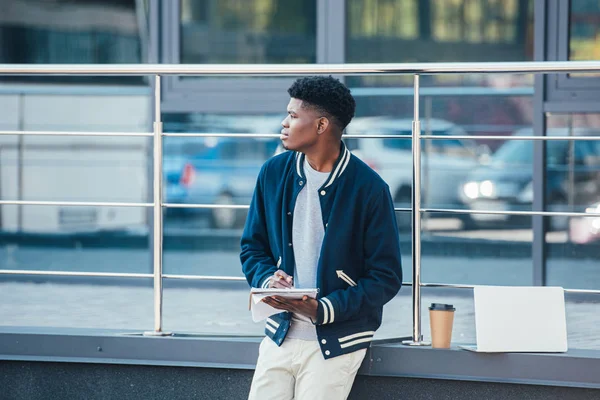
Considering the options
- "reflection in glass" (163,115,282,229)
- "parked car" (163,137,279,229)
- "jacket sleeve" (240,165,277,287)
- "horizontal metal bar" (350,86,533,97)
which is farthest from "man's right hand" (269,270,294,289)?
"parked car" (163,137,279,229)

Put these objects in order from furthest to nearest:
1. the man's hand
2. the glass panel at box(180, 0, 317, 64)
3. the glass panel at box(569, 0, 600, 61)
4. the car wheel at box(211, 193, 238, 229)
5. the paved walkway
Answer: the car wheel at box(211, 193, 238, 229), the glass panel at box(180, 0, 317, 64), the glass panel at box(569, 0, 600, 61), the paved walkway, the man's hand

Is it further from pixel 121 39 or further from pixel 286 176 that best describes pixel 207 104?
pixel 286 176

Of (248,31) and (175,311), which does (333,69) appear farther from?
(248,31)

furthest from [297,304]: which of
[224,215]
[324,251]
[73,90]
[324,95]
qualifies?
[224,215]

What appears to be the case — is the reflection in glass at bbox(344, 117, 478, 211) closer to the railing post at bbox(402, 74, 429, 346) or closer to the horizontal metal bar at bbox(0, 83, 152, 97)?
the horizontal metal bar at bbox(0, 83, 152, 97)

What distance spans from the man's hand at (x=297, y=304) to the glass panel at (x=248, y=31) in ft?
8.63

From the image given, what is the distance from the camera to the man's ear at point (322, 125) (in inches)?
114

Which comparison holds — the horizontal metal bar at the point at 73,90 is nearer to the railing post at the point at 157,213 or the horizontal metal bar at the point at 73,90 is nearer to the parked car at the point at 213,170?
the parked car at the point at 213,170

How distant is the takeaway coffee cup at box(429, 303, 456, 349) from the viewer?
3.20 meters

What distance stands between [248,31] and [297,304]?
2929mm

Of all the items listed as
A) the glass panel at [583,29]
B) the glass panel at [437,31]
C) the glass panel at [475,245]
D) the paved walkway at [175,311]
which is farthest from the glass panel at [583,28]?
the glass panel at [475,245]

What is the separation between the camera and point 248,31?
5.37 meters

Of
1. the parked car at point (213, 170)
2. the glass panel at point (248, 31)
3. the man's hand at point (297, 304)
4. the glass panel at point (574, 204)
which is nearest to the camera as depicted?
the man's hand at point (297, 304)

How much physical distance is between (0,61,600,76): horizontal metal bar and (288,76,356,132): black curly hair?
38cm
